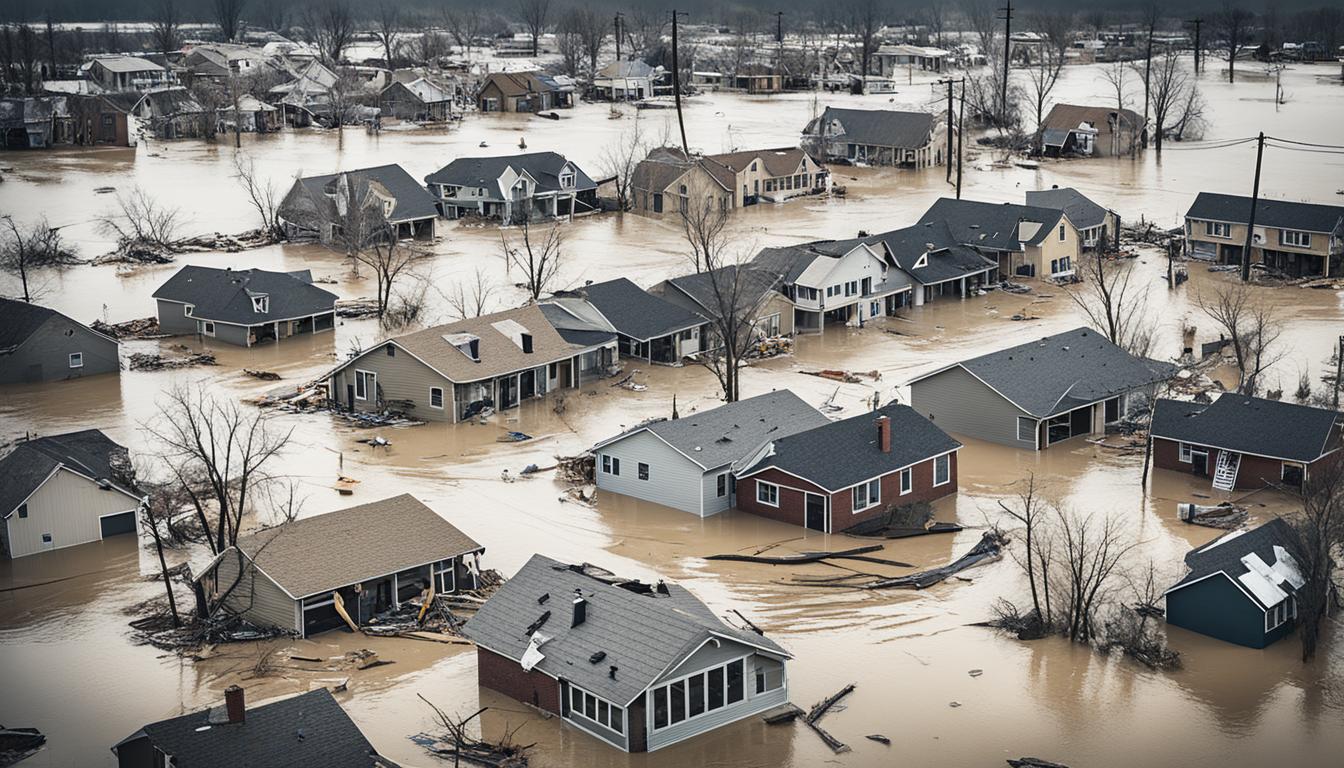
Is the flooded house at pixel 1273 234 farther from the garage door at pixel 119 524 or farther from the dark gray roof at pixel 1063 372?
the garage door at pixel 119 524

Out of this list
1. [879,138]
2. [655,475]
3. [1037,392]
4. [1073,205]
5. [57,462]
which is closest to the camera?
[57,462]

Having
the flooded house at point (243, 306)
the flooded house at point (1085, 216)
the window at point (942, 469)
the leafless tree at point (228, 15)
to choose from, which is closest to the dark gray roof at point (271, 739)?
the window at point (942, 469)

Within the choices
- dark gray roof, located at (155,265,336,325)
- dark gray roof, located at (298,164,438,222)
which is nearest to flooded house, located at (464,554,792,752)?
dark gray roof, located at (155,265,336,325)

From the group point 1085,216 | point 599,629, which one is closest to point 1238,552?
point 599,629

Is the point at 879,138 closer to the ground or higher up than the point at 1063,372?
higher up

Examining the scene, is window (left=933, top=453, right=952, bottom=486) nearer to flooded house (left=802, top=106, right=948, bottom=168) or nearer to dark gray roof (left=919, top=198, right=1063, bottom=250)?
dark gray roof (left=919, top=198, right=1063, bottom=250)

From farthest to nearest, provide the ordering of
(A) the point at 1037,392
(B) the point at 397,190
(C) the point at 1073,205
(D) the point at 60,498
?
1. (B) the point at 397,190
2. (C) the point at 1073,205
3. (A) the point at 1037,392
4. (D) the point at 60,498

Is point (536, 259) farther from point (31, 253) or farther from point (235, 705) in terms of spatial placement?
point (235, 705)
